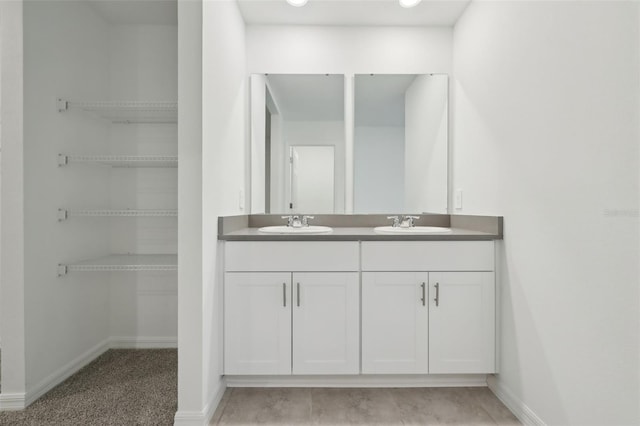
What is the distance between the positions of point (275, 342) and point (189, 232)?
752 millimetres

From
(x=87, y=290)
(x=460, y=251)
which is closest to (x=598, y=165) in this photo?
(x=460, y=251)

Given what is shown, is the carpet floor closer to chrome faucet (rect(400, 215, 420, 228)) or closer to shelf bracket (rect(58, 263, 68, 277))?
shelf bracket (rect(58, 263, 68, 277))

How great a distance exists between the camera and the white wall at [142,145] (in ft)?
7.98

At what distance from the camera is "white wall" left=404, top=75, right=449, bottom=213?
2.44 metres

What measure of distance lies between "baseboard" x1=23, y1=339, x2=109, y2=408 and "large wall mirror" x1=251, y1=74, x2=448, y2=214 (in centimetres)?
138

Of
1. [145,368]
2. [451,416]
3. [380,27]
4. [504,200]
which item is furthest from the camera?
[380,27]

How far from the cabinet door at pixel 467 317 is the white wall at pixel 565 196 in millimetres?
80

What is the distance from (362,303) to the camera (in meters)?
1.86

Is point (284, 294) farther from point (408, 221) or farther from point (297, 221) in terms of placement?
point (408, 221)

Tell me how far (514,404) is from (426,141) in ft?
5.34

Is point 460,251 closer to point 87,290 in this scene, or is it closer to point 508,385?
point 508,385

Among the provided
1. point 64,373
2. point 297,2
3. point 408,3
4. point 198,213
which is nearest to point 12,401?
point 64,373

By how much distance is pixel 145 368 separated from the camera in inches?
84.9

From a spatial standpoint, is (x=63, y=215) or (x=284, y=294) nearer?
(x=284, y=294)
